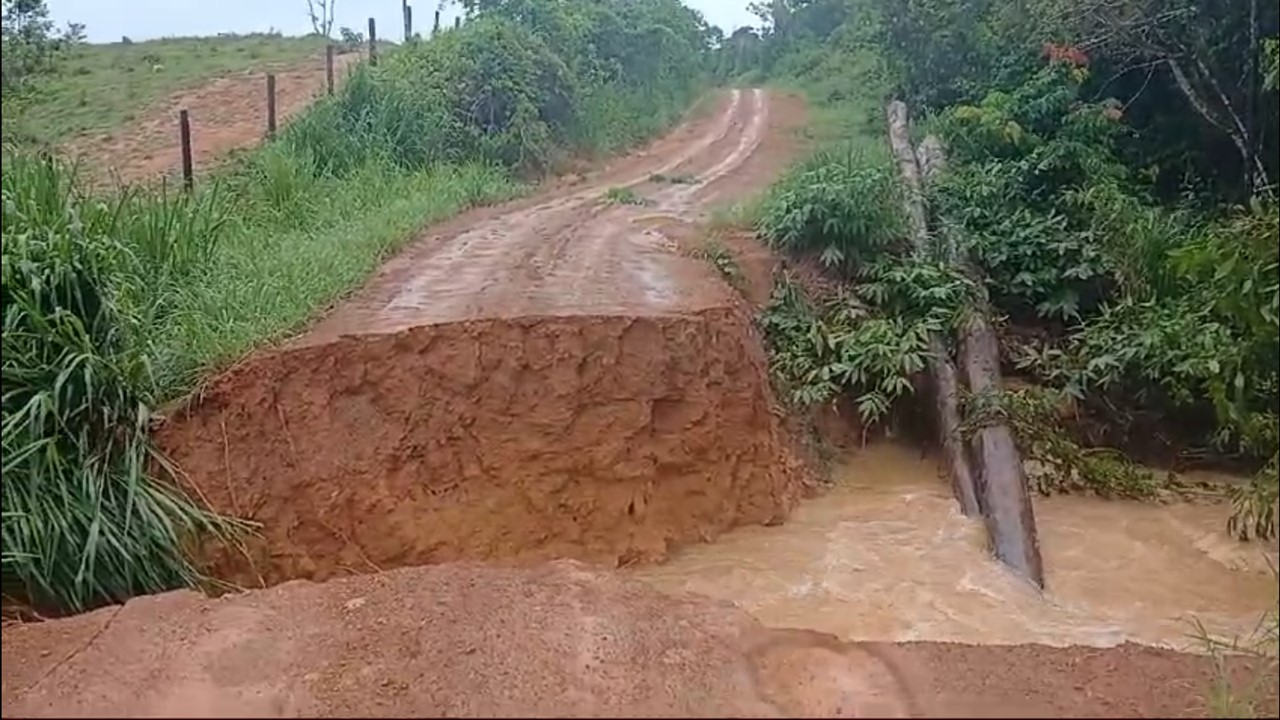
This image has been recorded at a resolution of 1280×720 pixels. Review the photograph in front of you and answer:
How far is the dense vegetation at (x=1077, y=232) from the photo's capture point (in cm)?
885

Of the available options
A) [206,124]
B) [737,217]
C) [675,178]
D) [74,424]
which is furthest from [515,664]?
[206,124]

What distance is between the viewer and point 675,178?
17.0 meters

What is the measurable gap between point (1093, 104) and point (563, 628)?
908 centimetres

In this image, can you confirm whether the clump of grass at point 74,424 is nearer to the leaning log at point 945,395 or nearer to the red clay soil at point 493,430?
the red clay soil at point 493,430

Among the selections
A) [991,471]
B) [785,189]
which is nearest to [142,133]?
[785,189]

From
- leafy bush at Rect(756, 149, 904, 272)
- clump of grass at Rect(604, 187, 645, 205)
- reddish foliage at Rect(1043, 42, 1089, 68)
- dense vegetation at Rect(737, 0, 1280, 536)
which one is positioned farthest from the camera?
clump of grass at Rect(604, 187, 645, 205)

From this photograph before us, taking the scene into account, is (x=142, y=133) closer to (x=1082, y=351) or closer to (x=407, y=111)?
(x=407, y=111)

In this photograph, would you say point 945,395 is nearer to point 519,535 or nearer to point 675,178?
point 519,535

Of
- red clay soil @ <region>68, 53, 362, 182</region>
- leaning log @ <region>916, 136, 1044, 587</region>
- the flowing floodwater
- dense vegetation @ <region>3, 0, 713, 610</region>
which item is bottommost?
the flowing floodwater

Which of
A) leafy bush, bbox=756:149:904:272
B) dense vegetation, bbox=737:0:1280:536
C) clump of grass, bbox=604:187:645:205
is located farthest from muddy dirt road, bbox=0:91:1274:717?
clump of grass, bbox=604:187:645:205

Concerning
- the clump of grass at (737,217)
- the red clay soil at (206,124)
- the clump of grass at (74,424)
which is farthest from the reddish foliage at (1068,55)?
the red clay soil at (206,124)

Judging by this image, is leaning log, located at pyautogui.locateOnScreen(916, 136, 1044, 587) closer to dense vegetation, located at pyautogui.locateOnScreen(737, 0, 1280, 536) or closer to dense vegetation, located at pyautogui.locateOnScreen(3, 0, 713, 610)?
dense vegetation, located at pyautogui.locateOnScreen(737, 0, 1280, 536)

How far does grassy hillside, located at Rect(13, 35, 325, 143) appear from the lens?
17781 mm

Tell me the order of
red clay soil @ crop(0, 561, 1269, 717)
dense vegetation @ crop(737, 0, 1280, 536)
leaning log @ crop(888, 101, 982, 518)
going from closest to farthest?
red clay soil @ crop(0, 561, 1269, 717) → leaning log @ crop(888, 101, 982, 518) → dense vegetation @ crop(737, 0, 1280, 536)
